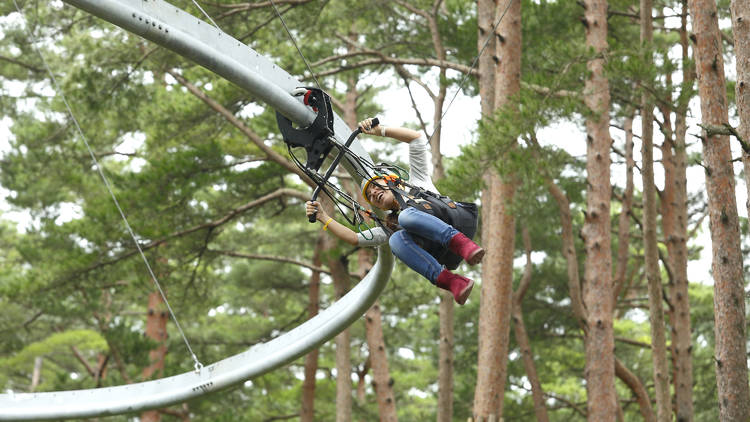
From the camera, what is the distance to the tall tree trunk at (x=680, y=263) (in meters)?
12.9

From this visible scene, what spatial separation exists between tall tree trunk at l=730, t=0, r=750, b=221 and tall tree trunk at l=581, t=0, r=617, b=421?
3.97 meters

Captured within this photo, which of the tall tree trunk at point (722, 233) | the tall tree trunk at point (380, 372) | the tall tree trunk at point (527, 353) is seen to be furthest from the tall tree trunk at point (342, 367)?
the tall tree trunk at point (722, 233)

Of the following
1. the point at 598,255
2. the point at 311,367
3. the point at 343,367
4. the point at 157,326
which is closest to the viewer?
the point at 598,255

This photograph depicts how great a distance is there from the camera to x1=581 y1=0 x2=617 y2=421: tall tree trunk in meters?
11.5

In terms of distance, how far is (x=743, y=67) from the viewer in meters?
7.25

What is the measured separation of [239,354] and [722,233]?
4.35 m

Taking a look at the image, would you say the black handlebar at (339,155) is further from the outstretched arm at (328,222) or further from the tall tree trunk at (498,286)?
the tall tree trunk at (498,286)

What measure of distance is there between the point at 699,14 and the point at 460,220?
336 centimetres

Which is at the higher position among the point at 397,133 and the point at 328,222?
the point at 397,133

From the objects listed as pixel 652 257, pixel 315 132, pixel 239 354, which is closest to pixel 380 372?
pixel 652 257

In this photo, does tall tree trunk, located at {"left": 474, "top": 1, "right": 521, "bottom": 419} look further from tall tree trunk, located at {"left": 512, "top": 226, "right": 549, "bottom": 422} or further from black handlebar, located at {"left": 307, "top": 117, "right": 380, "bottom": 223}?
tall tree trunk, located at {"left": 512, "top": 226, "right": 549, "bottom": 422}

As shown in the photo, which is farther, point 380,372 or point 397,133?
point 380,372

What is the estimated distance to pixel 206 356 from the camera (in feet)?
70.4

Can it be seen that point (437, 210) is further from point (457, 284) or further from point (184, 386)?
point (184, 386)
